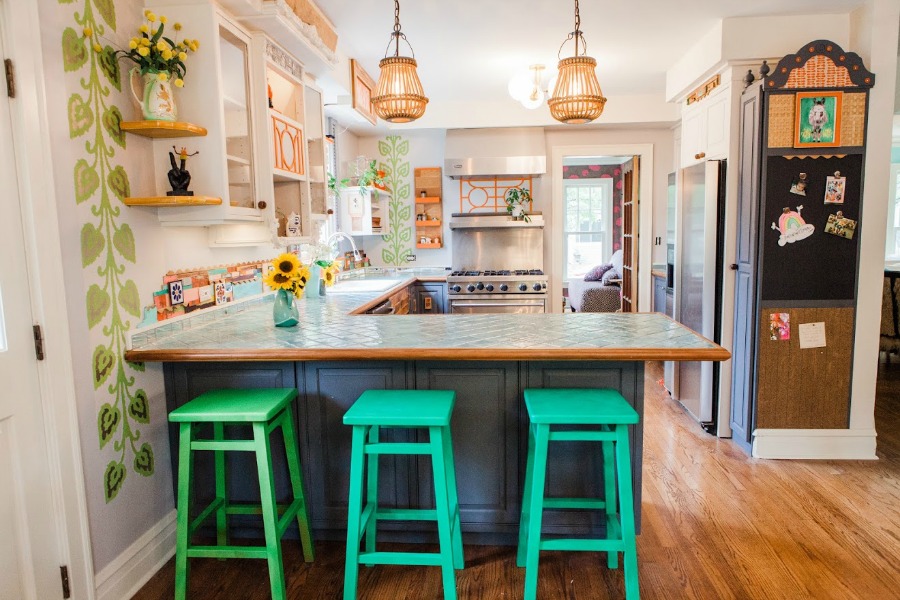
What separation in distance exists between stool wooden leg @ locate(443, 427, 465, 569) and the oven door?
311 centimetres

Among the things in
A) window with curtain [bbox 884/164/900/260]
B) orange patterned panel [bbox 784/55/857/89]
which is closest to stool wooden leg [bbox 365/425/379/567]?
orange patterned panel [bbox 784/55/857/89]

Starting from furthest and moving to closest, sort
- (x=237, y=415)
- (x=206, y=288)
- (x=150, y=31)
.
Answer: (x=206, y=288) < (x=150, y=31) < (x=237, y=415)

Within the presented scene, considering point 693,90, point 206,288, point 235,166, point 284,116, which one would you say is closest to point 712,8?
point 693,90

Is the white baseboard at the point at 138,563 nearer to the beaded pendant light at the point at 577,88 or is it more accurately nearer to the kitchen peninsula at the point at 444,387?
the kitchen peninsula at the point at 444,387

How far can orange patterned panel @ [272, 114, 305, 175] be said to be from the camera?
107 inches

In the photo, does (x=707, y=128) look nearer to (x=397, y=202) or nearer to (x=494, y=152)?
(x=494, y=152)

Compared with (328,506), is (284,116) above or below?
above

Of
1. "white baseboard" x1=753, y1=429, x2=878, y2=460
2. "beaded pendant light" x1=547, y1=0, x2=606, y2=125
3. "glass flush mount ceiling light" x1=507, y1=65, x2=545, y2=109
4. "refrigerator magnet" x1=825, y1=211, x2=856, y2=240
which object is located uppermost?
"glass flush mount ceiling light" x1=507, y1=65, x2=545, y2=109

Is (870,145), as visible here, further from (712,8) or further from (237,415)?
(237,415)

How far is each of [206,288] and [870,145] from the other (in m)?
3.42

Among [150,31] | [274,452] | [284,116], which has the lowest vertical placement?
[274,452]

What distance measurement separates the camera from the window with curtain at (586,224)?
936cm

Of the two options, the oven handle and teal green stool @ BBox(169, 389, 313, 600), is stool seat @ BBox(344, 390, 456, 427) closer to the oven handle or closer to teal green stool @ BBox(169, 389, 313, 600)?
teal green stool @ BBox(169, 389, 313, 600)

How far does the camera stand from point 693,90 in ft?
13.0
